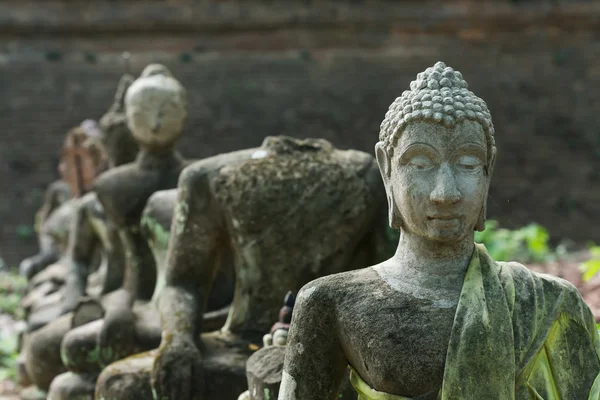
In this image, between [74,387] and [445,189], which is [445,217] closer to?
[445,189]

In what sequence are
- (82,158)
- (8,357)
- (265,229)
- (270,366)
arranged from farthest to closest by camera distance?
1. (8,357)
2. (82,158)
3. (265,229)
4. (270,366)

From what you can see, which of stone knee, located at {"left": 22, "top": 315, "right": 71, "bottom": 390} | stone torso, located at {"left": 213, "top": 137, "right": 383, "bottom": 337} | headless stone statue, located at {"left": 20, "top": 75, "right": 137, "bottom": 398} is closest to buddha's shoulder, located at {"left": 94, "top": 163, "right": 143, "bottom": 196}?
headless stone statue, located at {"left": 20, "top": 75, "right": 137, "bottom": 398}

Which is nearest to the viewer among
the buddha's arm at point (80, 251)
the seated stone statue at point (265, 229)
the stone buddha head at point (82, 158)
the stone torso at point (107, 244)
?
the seated stone statue at point (265, 229)

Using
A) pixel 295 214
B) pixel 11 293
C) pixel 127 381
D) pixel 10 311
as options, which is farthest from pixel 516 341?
pixel 11 293

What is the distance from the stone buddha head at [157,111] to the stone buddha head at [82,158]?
3148 millimetres

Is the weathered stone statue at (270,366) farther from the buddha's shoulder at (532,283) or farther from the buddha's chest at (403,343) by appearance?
the buddha's shoulder at (532,283)

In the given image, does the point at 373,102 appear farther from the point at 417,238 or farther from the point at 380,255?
the point at 417,238

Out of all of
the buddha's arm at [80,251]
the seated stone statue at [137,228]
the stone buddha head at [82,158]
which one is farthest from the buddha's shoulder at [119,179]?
the stone buddha head at [82,158]

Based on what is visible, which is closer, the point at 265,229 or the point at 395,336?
the point at 395,336

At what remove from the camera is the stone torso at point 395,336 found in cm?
288

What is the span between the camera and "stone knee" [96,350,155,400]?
4.25 meters

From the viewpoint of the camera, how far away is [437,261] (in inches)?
119

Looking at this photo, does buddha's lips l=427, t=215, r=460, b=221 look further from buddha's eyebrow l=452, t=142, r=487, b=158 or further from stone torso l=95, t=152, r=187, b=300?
stone torso l=95, t=152, r=187, b=300

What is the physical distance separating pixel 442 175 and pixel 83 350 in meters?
2.91
